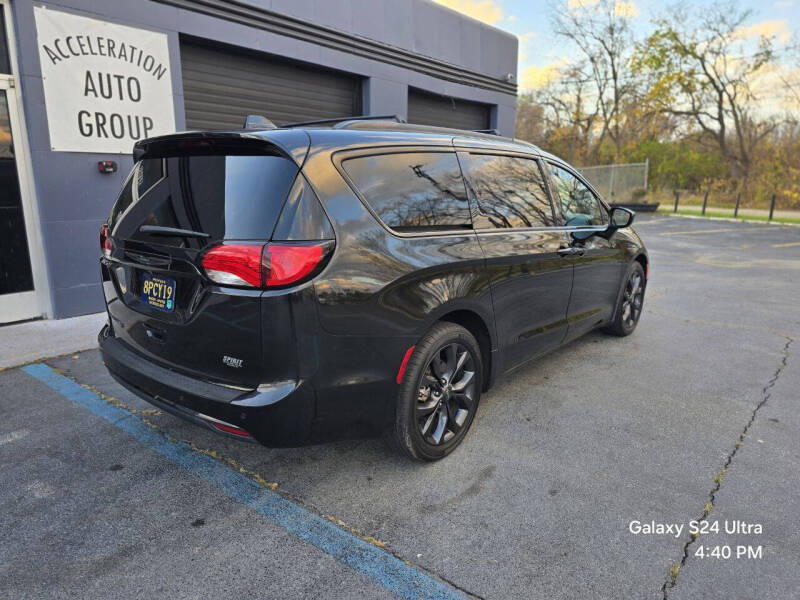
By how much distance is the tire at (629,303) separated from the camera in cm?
512

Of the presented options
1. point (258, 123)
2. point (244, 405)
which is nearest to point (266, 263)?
point (244, 405)

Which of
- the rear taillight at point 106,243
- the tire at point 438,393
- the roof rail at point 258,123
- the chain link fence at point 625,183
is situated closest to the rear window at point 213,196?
the rear taillight at point 106,243

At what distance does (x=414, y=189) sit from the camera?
9.32ft

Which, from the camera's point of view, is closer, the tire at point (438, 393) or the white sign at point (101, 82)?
the tire at point (438, 393)

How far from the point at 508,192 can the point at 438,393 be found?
4.80 ft

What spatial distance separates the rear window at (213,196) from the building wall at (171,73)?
140 inches

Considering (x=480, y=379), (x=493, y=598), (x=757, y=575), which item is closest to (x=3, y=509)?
(x=493, y=598)

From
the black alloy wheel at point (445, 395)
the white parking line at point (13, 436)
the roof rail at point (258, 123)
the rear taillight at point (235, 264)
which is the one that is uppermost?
the roof rail at point (258, 123)

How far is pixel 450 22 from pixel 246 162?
10040mm

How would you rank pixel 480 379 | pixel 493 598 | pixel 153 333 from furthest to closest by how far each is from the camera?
pixel 480 379 → pixel 153 333 → pixel 493 598

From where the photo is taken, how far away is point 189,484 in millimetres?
2771

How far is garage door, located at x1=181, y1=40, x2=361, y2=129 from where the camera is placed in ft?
22.8

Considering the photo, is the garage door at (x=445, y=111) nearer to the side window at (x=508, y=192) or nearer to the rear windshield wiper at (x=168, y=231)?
the side window at (x=508, y=192)

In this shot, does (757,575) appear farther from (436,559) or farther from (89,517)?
(89,517)
